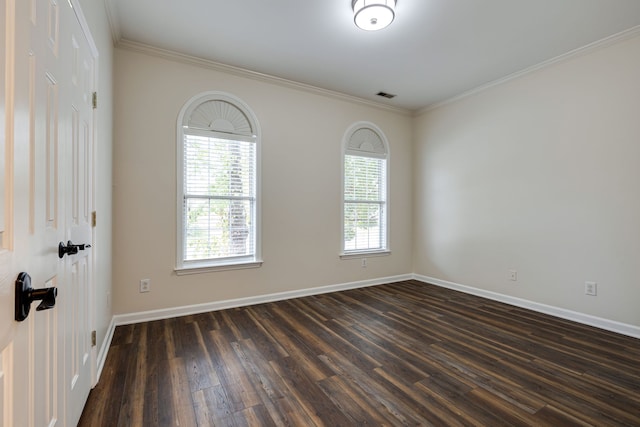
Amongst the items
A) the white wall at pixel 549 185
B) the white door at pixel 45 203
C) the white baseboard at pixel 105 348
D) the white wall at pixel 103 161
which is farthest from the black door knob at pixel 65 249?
the white wall at pixel 549 185

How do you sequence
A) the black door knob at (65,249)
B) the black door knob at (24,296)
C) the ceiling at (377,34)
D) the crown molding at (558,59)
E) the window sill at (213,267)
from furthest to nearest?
the window sill at (213,267)
the crown molding at (558,59)
the ceiling at (377,34)
the black door knob at (65,249)
the black door knob at (24,296)

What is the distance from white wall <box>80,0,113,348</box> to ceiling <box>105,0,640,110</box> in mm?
392

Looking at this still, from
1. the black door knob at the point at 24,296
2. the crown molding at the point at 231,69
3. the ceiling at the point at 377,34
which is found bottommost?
the black door knob at the point at 24,296

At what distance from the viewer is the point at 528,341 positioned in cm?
266

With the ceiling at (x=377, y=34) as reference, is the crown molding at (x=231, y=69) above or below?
below

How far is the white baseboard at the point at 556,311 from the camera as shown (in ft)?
9.29

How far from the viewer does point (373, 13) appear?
7.91 ft

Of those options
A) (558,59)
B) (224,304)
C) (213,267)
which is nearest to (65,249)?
(213,267)

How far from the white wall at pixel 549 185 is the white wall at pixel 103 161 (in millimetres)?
4266

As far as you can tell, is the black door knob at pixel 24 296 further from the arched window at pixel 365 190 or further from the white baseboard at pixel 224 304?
the arched window at pixel 365 190

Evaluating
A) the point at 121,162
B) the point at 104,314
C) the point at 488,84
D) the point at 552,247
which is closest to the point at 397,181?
the point at 488,84

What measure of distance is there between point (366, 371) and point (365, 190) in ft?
9.69

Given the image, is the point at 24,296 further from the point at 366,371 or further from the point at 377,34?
the point at 377,34

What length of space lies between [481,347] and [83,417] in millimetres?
2838
